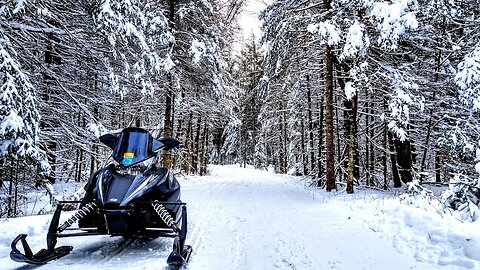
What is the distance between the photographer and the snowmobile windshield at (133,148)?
4988 millimetres

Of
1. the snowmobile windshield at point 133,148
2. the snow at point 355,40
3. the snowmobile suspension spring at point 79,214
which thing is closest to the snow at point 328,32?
the snow at point 355,40

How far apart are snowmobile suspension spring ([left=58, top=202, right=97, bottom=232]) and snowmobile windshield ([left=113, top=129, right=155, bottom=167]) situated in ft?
2.28

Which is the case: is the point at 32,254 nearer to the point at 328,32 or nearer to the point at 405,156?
the point at 328,32

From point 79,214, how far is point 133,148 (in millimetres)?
1131

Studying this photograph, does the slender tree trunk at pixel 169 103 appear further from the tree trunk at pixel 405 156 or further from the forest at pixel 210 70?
the tree trunk at pixel 405 156

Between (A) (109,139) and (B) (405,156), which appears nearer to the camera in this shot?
(A) (109,139)

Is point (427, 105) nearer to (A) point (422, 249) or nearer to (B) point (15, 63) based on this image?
(A) point (422, 249)

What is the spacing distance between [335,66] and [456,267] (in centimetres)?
1139

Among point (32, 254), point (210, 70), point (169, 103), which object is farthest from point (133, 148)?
point (210, 70)

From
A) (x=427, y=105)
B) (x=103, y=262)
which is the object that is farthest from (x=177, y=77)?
(x=103, y=262)

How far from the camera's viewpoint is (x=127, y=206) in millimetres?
4477

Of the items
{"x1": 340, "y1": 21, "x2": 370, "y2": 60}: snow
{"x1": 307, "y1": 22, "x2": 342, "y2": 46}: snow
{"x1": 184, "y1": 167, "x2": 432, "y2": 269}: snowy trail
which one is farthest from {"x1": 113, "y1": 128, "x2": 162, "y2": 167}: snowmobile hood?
{"x1": 307, "y1": 22, "x2": 342, "y2": 46}: snow

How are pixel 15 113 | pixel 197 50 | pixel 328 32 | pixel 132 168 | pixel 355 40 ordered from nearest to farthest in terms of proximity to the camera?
1. pixel 132 168
2. pixel 15 113
3. pixel 355 40
4. pixel 328 32
5. pixel 197 50

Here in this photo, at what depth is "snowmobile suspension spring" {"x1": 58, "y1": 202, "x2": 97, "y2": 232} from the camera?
446 centimetres
